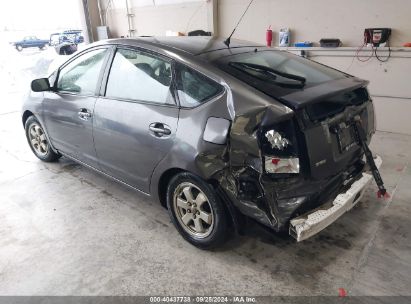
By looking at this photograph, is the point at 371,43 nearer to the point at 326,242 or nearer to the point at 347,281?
the point at 326,242

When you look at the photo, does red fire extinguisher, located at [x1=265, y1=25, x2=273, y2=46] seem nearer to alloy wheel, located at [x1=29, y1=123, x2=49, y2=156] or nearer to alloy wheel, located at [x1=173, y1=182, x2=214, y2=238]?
alloy wheel, located at [x1=29, y1=123, x2=49, y2=156]

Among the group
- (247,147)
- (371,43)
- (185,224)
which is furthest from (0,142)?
(371,43)

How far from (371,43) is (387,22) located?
296 millimetres

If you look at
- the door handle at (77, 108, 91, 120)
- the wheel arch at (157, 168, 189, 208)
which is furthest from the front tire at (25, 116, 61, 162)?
the wheel arch at (157, 168, 189, 208)

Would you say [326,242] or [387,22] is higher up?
[387,22]

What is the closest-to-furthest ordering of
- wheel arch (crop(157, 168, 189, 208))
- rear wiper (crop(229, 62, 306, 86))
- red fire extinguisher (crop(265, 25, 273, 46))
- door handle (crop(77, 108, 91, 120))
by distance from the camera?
1. rear wiper (crop(229, 62, 306, 86))
2. wheel arch (crop(157, 168, 189, 208))
3. door handle (crop(77, 108, 91, 120))
4. red fire extinguisher (crop(265, 25, 273, 46))

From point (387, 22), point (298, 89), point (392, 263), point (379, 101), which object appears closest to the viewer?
point (298, 89)

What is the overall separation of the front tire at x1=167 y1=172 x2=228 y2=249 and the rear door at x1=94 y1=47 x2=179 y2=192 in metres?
0.23

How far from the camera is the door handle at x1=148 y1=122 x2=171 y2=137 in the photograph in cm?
202

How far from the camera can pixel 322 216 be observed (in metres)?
1.77

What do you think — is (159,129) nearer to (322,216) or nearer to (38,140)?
(322,216)

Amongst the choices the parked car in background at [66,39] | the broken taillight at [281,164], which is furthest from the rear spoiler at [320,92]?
the parked car in background at [66,39]

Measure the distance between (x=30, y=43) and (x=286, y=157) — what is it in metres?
9.05

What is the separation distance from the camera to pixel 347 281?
187cm
